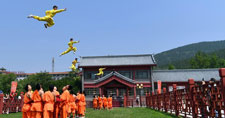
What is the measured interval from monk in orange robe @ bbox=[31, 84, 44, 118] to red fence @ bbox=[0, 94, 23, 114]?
9.28 meters

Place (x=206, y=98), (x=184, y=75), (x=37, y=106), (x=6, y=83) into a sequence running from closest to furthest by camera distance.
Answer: (x=206, y=98) → (x=37, y=106) → (x=184, y=75) → (x=6, y=83)

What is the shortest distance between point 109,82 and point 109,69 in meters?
6.50

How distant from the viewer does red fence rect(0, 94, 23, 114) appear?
48.5ft

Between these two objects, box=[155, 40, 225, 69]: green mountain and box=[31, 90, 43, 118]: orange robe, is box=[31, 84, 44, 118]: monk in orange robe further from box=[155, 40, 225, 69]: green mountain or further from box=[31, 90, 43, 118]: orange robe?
box=[155, 40, 225, 69]: green mountain

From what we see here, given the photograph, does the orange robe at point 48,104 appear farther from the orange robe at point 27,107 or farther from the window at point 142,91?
the window at point 142,91

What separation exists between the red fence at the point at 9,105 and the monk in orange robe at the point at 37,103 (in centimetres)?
928

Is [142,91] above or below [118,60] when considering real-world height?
below

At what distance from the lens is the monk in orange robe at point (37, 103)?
23.0ft

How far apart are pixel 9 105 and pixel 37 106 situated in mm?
10217

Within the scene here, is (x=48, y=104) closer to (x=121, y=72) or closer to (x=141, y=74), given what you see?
(x=121, y=72)

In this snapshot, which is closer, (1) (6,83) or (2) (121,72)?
(2) (121,72)

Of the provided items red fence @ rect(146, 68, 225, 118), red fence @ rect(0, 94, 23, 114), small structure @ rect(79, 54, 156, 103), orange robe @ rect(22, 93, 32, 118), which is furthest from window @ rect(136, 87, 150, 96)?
orange robe @ rect(22, 93, 32, 118)

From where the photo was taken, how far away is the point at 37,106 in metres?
7.01

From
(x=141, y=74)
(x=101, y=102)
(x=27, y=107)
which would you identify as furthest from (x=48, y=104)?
(x=141, y=74)
